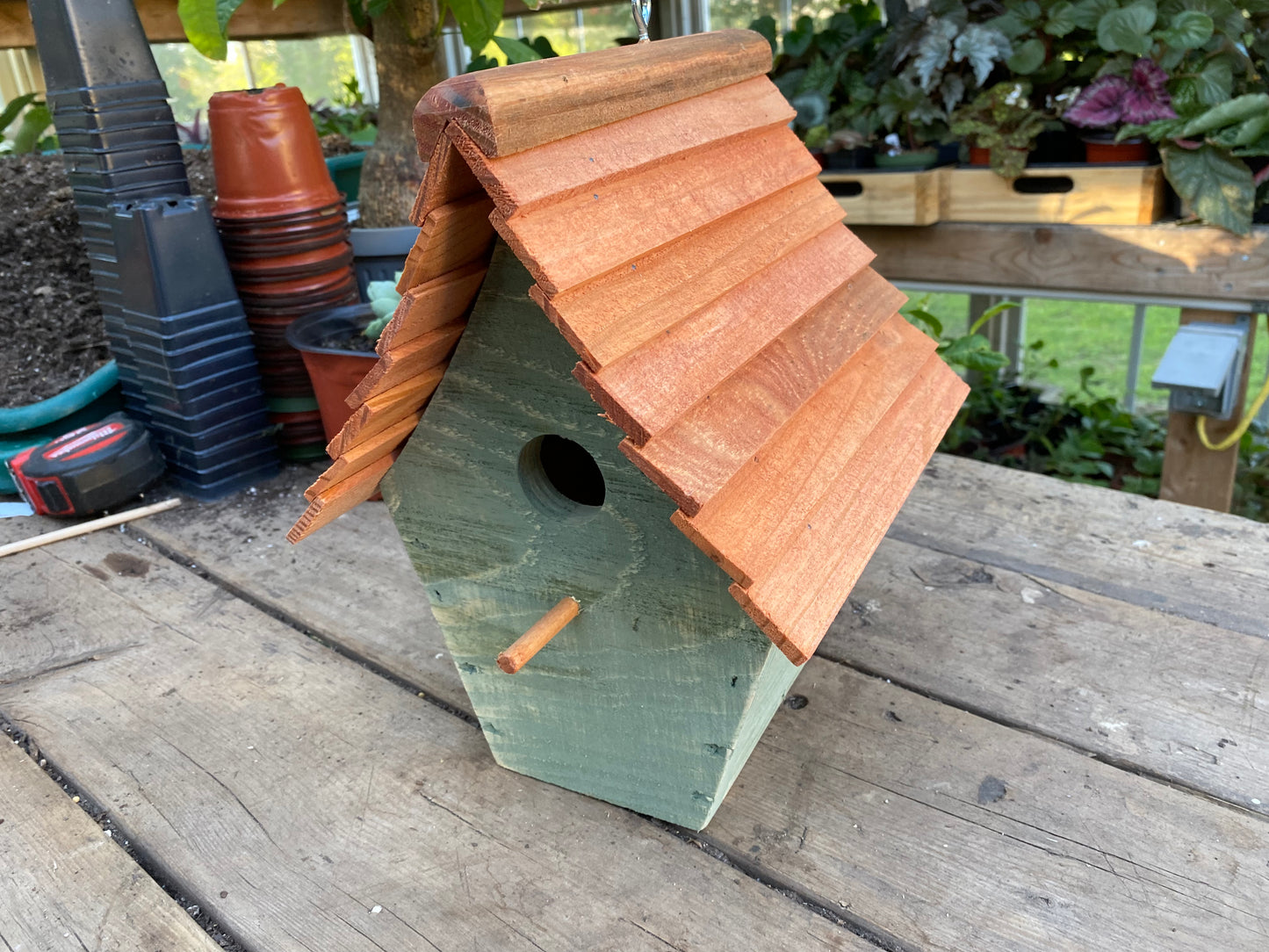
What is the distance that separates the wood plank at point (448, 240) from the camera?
2.17 feet

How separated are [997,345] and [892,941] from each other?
9.78 feet

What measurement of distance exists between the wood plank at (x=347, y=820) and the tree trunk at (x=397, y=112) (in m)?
1.26

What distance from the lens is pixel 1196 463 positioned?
85.7 inches

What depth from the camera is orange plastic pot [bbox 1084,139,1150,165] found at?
6.95ft

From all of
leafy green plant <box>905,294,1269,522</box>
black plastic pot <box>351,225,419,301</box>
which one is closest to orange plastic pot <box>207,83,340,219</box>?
black plastic pot <box>351,225,419,301</box>

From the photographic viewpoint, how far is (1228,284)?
1.97 m

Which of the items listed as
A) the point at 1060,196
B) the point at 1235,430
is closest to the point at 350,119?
the point at 1060,196

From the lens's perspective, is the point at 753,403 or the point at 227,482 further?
the point at 227,482

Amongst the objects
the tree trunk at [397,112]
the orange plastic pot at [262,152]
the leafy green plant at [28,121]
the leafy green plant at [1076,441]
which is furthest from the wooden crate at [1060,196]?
the leafy green plant at [28,121]

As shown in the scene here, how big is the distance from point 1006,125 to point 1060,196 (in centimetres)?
23

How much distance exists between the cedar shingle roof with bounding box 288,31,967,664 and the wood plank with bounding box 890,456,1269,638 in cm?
42

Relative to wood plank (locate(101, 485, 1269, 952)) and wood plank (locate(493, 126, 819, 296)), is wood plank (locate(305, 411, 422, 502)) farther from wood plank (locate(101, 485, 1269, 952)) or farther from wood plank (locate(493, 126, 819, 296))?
wood plank (locate(101, 485, 1269, 952))

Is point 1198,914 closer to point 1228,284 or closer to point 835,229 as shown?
point 835,229

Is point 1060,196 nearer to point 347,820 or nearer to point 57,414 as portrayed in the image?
point 347,820
